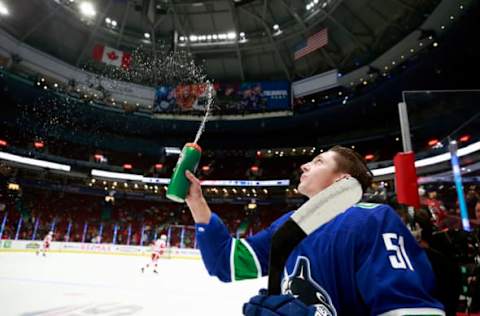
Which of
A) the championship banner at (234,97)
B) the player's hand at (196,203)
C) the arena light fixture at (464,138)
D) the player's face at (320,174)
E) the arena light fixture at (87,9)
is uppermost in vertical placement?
the arena light fixture at (87,9)

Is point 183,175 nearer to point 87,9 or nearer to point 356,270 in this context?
point 356,270

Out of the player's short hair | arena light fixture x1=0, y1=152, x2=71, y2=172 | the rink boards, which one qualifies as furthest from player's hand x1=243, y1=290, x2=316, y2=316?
arena light fixture x1=0, y1=152, x2=71, y2=172

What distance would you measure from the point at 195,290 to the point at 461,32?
1707 centimetres

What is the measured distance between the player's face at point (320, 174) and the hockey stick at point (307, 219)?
279 mm

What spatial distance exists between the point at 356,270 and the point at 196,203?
0.78 meters

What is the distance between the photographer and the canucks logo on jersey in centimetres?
91

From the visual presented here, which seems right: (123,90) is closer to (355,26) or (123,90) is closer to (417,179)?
(355,26)

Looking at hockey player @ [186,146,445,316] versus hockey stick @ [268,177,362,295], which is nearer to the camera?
hockey player @ [186,146,445,316]

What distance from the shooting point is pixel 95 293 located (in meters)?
5.68

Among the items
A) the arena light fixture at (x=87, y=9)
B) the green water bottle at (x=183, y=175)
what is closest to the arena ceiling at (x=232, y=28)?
the arena light fixture at (x=87, y=9)

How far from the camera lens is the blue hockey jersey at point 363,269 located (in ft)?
2.68

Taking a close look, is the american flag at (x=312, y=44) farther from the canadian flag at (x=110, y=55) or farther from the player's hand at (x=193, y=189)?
the player's hand at (x=193, y=189)

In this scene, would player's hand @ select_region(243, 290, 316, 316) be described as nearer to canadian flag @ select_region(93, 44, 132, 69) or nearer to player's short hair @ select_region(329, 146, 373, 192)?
player's short hair @ select_region(329, 146, 373, 192)

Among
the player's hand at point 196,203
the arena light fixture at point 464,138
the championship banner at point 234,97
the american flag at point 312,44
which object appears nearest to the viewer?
the player's hand at point 196,203
